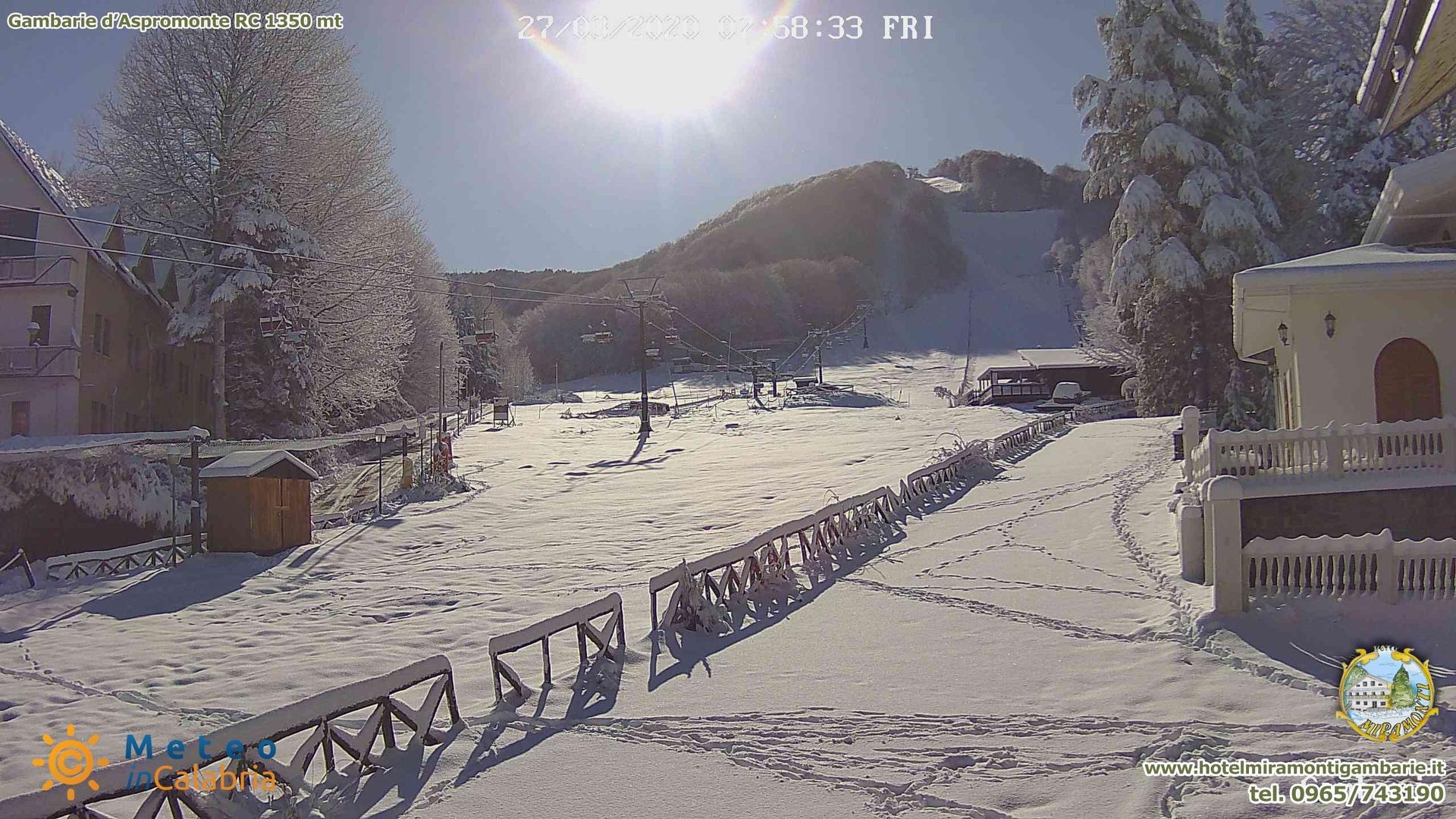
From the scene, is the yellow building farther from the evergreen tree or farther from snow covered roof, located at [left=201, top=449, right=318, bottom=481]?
the evergreen tree

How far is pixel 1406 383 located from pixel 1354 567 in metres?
4.67

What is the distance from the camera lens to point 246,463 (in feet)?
62.2

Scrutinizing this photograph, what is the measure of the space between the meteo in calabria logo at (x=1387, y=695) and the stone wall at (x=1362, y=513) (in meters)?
3.39

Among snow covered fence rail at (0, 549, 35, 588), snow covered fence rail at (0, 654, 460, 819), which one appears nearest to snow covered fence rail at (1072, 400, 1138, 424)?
snow covered fence rail at (0, 549, 35, 588)

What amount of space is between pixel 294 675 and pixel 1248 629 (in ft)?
32.3

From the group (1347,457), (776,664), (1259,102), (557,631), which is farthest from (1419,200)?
(1259,102)

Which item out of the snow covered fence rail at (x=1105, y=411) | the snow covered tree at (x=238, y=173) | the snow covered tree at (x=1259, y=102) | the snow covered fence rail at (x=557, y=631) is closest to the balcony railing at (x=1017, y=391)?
the snow covered fence rail at (x=1105, y=411)

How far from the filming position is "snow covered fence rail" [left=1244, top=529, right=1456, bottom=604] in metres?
9.44

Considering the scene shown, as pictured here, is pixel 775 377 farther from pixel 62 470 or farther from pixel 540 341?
pixel 540 341

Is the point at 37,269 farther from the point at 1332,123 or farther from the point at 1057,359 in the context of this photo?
the point at 1057,359

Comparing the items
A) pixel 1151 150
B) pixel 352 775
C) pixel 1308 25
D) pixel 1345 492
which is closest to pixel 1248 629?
pixel 1345 492

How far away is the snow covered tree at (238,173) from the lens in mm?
28547

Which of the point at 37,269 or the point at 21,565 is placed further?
the point at 37,269

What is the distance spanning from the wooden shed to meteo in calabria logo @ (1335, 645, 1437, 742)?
58.6ft
